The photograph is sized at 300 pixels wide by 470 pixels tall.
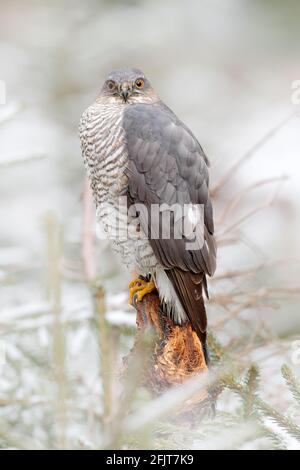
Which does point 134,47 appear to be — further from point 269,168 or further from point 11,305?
point 11,305

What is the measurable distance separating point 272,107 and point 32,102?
320cm

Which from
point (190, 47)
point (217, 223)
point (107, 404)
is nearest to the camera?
point (107, 404)

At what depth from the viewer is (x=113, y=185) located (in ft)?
11.5

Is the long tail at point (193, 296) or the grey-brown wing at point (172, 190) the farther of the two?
the grey-brown wing at point (172, 190)

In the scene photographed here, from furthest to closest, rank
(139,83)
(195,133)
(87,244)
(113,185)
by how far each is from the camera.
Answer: (195,133) < (87,244) < (139,83) < (113,185)

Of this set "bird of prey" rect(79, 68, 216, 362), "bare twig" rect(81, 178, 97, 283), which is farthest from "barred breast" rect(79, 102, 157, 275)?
"bare twig" rect(81, 178, 97, 283)

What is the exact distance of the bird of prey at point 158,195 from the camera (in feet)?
11.1

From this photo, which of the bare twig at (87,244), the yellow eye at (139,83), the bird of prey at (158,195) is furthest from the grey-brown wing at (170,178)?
the bare twig at (87,244)

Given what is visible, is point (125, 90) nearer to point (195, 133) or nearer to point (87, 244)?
point (87, 244)

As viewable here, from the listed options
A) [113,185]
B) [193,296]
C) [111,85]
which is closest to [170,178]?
[113,185]

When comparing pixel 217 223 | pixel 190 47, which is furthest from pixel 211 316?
pixel 190 47

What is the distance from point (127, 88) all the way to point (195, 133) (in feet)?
17.9

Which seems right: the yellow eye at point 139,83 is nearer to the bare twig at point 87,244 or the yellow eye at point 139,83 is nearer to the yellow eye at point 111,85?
the yellow eye at point 111,85
